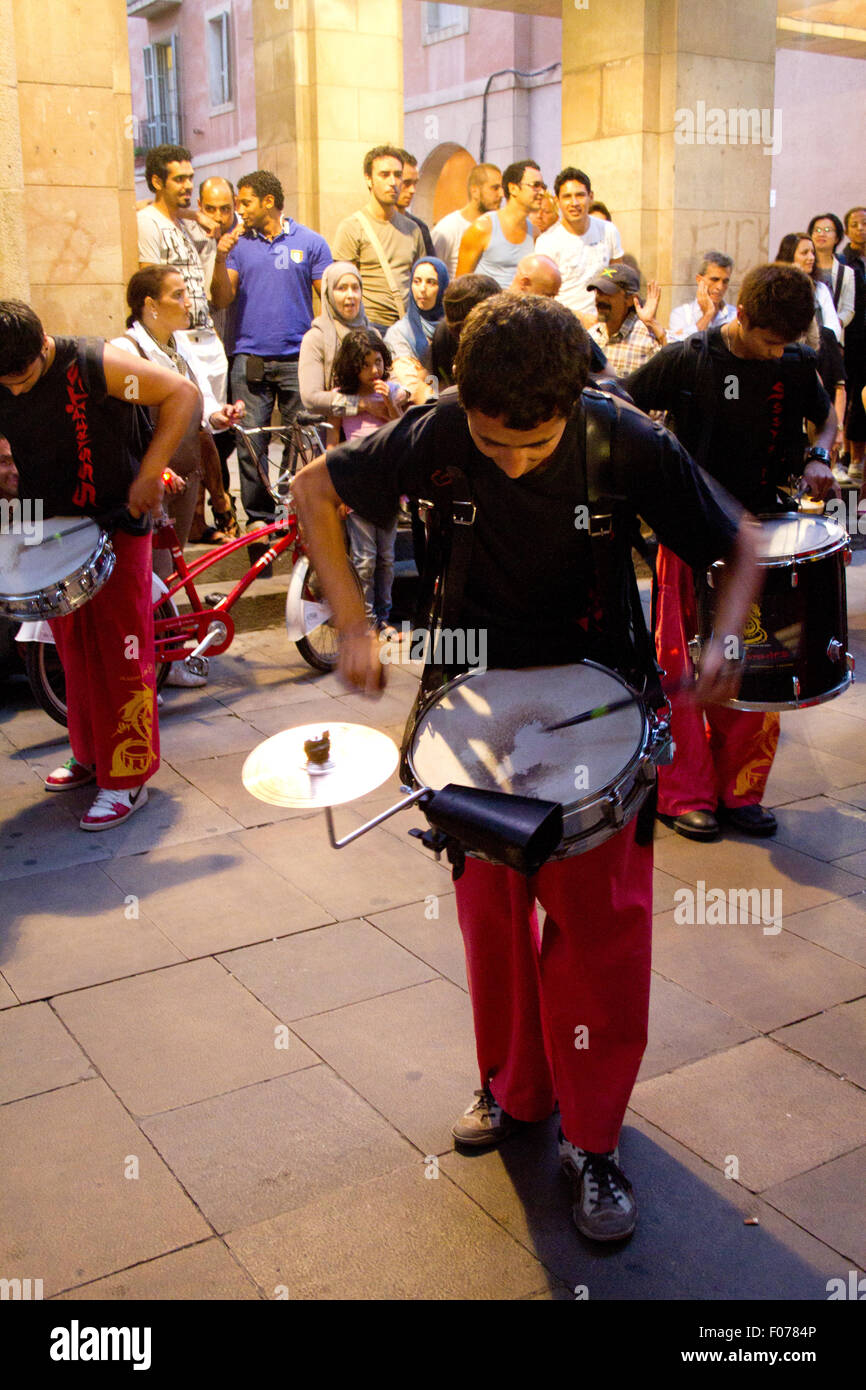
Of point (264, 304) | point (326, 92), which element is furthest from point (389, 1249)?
point (326, 92)

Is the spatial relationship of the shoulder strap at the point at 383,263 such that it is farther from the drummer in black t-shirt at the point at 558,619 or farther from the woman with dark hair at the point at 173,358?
the drummer in black t-shirt at the point at 558,619

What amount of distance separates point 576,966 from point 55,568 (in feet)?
8.31

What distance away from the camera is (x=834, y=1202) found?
9.53 feet

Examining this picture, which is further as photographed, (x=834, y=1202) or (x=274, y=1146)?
(x=274, y=1146)

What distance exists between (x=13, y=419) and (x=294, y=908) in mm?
1956

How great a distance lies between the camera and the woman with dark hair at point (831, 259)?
1027 centimetres

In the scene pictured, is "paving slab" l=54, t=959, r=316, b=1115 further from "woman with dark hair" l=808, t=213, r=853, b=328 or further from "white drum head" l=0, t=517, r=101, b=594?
"woman with dark hair" l=808, t=213, r=853, b=328

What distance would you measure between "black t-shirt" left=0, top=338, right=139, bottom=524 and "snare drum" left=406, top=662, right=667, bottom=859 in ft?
8.04

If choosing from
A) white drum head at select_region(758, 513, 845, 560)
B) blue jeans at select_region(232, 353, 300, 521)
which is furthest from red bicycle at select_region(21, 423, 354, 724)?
white drum head at select_region(758, 513, 845, 560)

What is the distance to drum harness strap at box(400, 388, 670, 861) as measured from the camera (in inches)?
102

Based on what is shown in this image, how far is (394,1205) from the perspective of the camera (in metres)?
2.90

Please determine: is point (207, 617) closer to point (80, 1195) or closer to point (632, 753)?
point (80, 1195)

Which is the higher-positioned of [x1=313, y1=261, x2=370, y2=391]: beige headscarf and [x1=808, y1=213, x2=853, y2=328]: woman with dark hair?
[x1=808, y1=213, x2=853, y2=328]: woman with dark hair

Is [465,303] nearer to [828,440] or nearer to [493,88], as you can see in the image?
[828,440]
